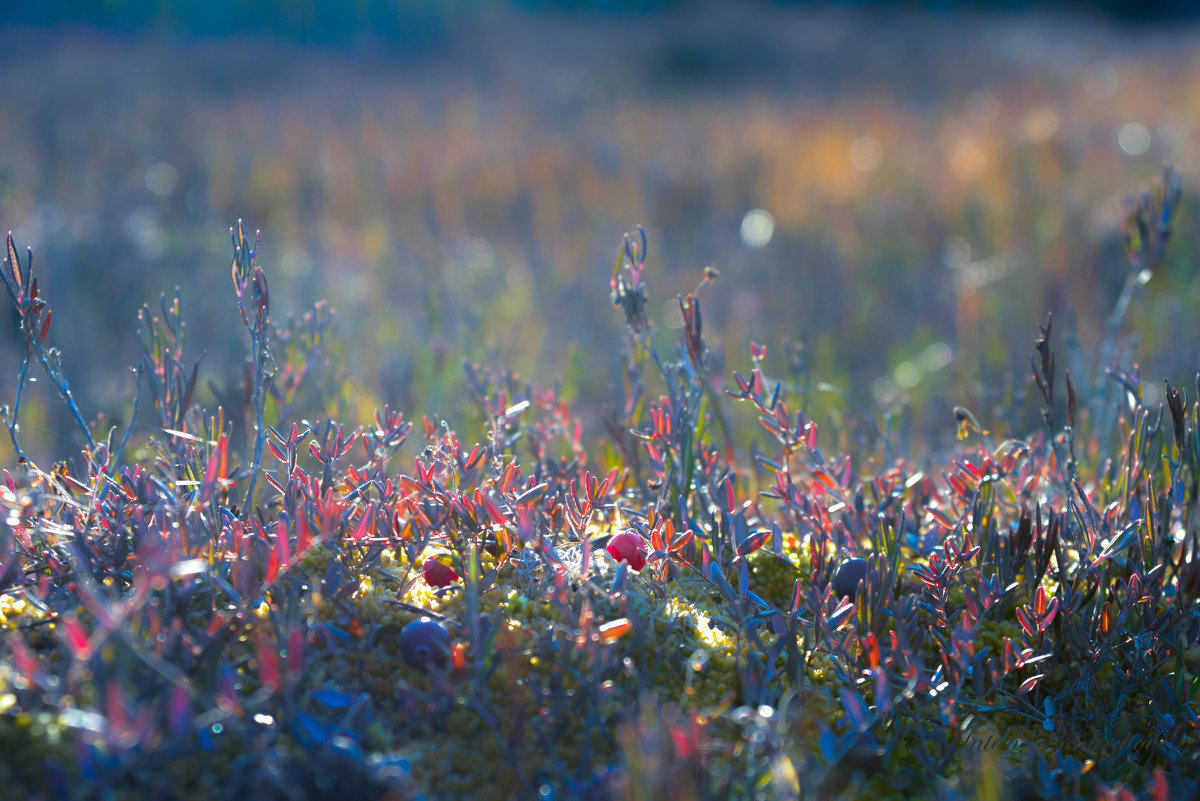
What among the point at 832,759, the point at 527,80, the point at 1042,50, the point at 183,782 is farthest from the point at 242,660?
the point at 1042,50

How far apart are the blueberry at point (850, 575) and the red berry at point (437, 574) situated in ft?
1.97

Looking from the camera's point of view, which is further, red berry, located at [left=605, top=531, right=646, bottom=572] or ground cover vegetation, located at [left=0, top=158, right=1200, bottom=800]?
red berry, located at [left=605, top=531, right=646, bottom=572]

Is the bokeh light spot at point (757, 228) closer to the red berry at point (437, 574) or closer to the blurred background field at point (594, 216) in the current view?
the blurred background field at point (594, 216)

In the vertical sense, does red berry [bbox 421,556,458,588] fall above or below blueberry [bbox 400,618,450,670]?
below

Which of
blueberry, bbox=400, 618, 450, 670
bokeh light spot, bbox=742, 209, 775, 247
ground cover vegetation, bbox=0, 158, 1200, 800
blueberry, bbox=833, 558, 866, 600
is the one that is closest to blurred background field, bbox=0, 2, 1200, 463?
bokeh light spot, bbox=742, 209, 775, 247

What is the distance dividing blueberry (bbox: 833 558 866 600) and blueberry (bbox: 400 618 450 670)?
0.63 meters

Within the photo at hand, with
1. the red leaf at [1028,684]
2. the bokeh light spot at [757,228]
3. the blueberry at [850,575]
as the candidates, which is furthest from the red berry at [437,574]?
the bokeh light spot at [757,228]

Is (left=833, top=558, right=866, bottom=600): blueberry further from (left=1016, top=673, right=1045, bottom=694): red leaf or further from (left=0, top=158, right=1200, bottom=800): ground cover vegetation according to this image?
(left=1016, top=673, right=1045, bottom=694): red leaf

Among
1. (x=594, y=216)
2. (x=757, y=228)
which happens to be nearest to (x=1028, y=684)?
(x=757, y=228)

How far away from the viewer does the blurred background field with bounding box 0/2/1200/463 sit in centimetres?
407

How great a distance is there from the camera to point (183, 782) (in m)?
0.99

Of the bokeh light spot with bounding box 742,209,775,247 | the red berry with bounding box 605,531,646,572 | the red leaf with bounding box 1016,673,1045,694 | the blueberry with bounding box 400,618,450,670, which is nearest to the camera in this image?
the blueberry with bounding box 400,618,450,670

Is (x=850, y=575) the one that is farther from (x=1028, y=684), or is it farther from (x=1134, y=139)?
(x=1134, y=139)

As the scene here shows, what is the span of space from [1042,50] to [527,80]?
8.70m
